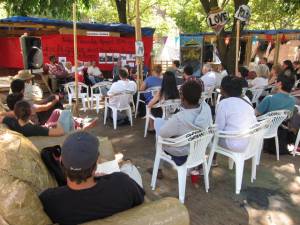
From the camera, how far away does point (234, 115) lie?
3.87 m

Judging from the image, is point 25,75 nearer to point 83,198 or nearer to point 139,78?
point 139,78

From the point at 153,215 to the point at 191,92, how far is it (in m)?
1.93

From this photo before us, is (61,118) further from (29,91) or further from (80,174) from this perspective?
(80,174)

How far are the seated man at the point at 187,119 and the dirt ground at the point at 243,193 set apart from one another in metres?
0.53

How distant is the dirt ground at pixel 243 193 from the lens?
11.2ft

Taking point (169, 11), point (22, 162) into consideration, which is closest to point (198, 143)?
point (22, 162)

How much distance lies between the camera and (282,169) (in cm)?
469

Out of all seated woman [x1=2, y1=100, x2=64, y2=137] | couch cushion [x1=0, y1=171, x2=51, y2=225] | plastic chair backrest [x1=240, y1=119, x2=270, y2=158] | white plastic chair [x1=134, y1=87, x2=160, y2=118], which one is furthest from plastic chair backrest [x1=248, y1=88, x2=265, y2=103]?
couch cushion [x1=0, y1=171, x2=51, y2=225]

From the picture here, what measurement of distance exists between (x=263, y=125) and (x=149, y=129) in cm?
286

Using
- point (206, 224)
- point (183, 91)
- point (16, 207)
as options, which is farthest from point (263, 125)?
point (16, 207)

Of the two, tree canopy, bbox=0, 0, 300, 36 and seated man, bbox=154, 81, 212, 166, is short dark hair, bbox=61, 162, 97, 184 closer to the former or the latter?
seated man, bbox=154, 81, 212, 166

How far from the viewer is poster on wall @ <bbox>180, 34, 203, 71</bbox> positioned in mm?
15461

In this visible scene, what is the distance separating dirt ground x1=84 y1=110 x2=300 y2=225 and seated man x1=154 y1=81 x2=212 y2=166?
533mm

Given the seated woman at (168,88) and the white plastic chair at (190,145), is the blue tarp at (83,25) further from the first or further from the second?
the white plastic chair at (190,145)
